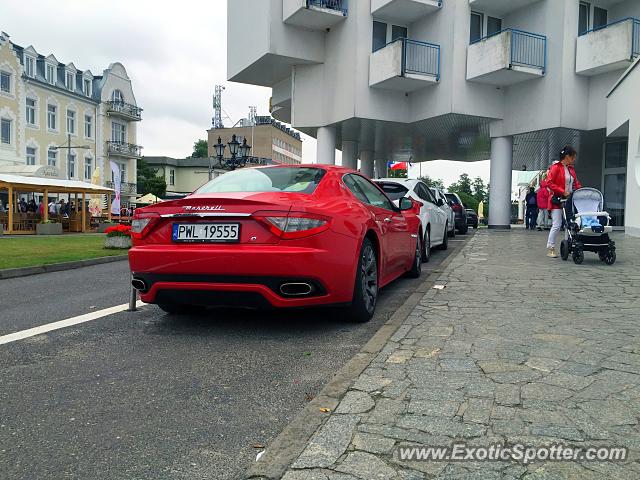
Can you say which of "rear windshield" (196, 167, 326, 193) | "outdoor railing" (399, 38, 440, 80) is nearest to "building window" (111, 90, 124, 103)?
"outdoor railing" (399, 38, 440, 80)

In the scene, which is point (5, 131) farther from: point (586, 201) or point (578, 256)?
point (578, 256)

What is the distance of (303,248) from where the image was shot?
13.5 ft

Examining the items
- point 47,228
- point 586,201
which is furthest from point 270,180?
point 47,228

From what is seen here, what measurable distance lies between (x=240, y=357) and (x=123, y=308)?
248 cm

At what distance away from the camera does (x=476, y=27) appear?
73.8 feet

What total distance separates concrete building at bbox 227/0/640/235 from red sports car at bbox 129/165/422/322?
16.1 meters

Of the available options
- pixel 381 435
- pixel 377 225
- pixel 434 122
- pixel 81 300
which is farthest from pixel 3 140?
pixel 381 435

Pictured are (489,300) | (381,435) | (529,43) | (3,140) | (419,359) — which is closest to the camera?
(381,435)

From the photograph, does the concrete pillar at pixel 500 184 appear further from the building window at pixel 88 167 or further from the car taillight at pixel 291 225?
the building window at pixel 88 167

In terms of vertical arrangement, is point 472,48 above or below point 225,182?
above

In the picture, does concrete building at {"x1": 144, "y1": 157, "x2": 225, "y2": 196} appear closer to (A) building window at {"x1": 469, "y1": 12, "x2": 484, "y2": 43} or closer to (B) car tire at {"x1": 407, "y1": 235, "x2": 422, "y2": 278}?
(A) building window at {"x1": 469, "y1": 12, "x2": 484, "y2": 43}

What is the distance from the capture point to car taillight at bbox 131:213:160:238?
4516 mm

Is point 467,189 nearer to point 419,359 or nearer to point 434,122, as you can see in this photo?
point 434,122

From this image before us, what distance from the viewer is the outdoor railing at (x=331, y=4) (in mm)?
21703
